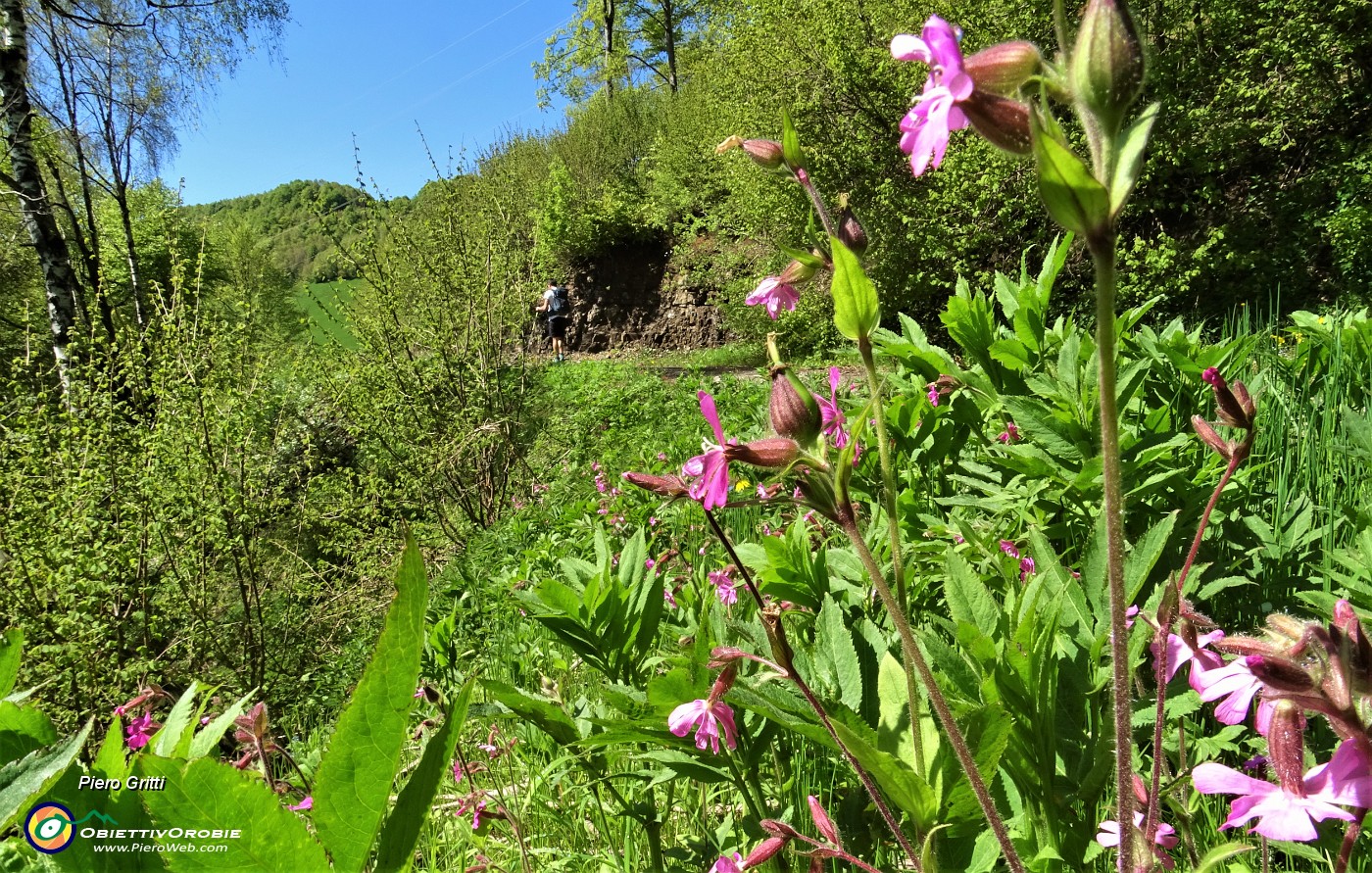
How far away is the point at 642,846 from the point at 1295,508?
151 cm

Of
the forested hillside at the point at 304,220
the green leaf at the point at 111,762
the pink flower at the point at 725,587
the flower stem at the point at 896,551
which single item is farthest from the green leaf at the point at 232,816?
the forested hillside at the point at 304,220

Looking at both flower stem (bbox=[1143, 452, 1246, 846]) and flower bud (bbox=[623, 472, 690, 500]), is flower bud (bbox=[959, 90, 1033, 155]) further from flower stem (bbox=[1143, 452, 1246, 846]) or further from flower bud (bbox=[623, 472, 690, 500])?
flower bud (bbox=[623, 472, 690, 500])

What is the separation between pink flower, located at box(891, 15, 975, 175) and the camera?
1.57ft

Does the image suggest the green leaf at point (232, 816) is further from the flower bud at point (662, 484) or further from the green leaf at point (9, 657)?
the flower bud at point (662, 484)

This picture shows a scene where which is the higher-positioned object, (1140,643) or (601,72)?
(601,72)

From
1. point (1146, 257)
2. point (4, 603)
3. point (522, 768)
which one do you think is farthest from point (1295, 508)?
point (1146, 257)

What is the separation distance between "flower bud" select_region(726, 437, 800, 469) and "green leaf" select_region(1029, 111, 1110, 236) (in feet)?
1.03

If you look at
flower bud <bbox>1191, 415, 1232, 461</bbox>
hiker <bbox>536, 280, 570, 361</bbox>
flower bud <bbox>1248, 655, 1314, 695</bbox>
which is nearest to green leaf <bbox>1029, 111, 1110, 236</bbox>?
flower bud <bbox>1248, 655, 1314, 695</bbox>

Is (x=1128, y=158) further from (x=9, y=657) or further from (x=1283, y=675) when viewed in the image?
(x=9, y=657)

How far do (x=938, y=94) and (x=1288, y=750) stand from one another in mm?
471

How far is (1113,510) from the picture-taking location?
0.44m

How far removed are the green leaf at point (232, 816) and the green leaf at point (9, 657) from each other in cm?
29

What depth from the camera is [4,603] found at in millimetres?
3018

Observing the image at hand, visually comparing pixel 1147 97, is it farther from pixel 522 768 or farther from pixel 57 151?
pixel 57 151
